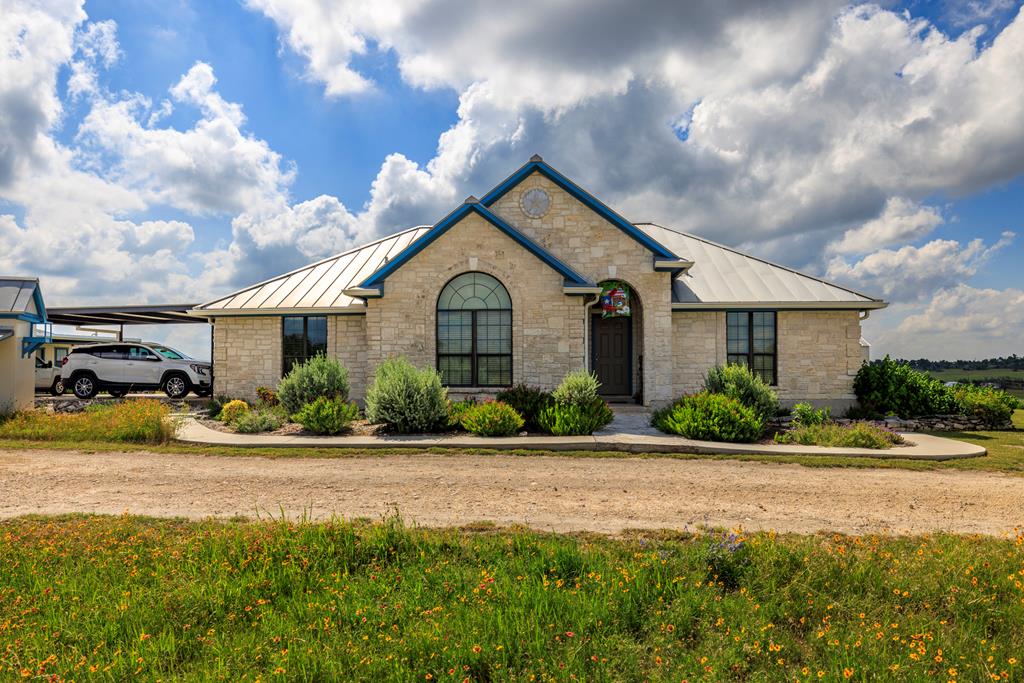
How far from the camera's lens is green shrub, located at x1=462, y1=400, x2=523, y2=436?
11641 mm

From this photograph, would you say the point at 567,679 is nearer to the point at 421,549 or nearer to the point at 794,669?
the point at 794,669

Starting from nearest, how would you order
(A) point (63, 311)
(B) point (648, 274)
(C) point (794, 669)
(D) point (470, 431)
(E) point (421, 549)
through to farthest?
(C) point (794, 669), (E) point (421, 549), (D) point (470, 431), (B) point (648, 274), (A) point (63, 311)

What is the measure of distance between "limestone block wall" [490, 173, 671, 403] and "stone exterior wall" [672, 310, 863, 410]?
0.78 metres

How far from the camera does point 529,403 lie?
40.9 feet

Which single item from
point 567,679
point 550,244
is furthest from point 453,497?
point 550,244

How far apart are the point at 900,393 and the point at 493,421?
1188 centimetres

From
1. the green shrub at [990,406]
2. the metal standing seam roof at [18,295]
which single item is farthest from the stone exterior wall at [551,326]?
the metal standing seam roof at [18,295]

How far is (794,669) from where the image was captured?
3.32m

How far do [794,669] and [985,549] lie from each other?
10.0ft

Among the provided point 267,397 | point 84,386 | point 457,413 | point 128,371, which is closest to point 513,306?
point 457,413

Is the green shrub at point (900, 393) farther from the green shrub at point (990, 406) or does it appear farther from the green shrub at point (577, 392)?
the green shrub at point (577, 392)

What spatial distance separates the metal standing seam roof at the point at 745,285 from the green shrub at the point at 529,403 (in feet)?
19.5

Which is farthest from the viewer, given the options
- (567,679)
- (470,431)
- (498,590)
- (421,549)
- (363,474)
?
(470,431)

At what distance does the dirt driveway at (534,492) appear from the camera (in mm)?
6133
